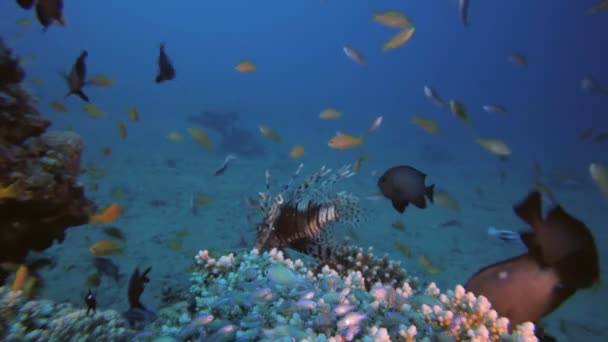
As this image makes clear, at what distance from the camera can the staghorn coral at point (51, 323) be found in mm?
2254

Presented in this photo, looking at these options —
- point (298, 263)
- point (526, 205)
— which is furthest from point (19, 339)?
point (526, 205)

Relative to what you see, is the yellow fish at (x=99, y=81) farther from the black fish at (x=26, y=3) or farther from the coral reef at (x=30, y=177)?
the black fish at (x=26, y=3)

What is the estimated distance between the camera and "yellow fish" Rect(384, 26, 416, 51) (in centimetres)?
561

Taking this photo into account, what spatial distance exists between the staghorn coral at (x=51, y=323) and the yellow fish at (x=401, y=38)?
522 centimetres

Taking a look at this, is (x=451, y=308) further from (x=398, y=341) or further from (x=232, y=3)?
(x=232, y=3)

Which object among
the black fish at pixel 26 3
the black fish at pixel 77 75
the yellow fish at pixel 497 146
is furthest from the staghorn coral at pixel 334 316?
the yellow fish at pixel 497 146

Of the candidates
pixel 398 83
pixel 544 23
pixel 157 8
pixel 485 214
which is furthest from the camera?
pixel 157 8

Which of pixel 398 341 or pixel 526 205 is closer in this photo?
pixel 398 341

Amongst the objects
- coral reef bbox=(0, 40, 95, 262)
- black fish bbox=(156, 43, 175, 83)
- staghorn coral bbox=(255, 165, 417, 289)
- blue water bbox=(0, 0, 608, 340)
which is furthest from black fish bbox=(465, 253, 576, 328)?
coral reef bbox=(0, 40, 95, 262)

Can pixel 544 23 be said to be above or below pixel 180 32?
below

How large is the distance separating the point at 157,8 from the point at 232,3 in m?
27.0

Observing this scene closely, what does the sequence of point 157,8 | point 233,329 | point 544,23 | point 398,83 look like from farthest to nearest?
point 157,8 → point 398,83 → point 544,23 → point 233,329

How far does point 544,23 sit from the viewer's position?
255ft

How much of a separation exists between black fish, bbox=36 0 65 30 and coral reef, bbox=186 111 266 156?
15137 millimetres
